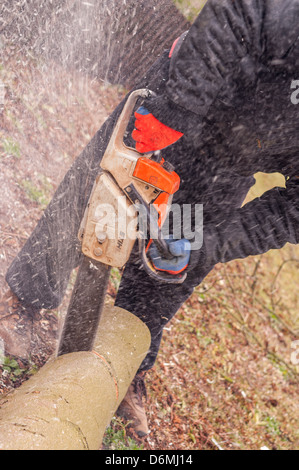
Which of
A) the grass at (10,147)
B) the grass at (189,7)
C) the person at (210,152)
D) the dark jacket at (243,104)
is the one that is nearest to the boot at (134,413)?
the person at (210,152)

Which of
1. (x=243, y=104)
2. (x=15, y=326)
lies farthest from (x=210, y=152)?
(x=15, y=326)

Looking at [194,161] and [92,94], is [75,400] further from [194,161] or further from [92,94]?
[92,94]

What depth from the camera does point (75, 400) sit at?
1.82m

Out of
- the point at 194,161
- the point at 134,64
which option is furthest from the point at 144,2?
the point at 194,161

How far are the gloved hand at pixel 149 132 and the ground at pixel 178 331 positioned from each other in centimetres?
137

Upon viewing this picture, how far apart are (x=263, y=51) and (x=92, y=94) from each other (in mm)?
4708

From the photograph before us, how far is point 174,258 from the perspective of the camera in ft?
7.63

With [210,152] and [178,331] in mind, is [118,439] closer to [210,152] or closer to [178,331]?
[178,331]

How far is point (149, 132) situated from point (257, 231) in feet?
2.82

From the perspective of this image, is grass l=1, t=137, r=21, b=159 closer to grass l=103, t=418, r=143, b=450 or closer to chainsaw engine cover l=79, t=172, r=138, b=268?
chainsaw engine cover l=79, t=172, r=138, b=268

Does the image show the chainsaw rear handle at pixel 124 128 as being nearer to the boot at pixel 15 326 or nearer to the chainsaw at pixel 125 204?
the chainsaw at pixel 125 204

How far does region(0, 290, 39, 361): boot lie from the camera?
8.11 feet

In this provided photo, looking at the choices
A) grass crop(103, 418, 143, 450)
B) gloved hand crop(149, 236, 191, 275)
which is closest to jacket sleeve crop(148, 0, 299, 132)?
gloved hand crop(149, 236, 191, 275)

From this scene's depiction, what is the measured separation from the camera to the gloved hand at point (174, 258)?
2.28 meters
